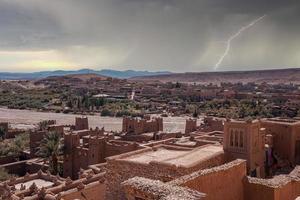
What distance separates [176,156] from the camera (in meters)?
14.0

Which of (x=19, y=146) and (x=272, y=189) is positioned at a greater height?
(x=272, y=189)

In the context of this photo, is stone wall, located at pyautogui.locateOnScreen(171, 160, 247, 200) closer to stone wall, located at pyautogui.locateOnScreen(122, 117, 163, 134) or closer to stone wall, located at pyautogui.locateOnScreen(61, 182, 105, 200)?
stone wall, located at pyautogui.locateOnScreen(61, 182, 105, 200)

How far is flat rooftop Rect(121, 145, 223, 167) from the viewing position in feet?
41.9

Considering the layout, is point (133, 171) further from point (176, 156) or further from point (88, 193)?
point (88, 193)

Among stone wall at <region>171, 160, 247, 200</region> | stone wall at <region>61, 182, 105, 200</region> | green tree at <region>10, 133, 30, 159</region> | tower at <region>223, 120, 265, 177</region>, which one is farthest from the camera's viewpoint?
green tree at <region>10, 133, 30, 159</region>

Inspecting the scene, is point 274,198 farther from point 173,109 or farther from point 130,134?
point 173,109

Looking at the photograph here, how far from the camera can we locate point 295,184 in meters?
12.2

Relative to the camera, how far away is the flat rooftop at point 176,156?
41.9 ft

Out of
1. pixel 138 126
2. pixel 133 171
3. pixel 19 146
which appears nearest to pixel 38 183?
pixel 133 171

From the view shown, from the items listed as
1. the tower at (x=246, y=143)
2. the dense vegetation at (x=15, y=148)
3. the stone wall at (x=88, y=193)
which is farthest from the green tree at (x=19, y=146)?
the tower at (x=246, y=143)

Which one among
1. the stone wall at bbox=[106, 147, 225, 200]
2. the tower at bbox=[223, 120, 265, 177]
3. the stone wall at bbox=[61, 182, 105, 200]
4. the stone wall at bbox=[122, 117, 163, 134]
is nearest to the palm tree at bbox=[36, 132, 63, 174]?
the stone wall at bbox=[122, 117, 163, 134]

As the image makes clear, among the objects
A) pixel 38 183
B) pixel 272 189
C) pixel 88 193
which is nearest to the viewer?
→ pixel 272 189

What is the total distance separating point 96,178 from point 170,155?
4920 mm

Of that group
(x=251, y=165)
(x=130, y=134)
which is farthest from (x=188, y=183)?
(x=130, y=134)
